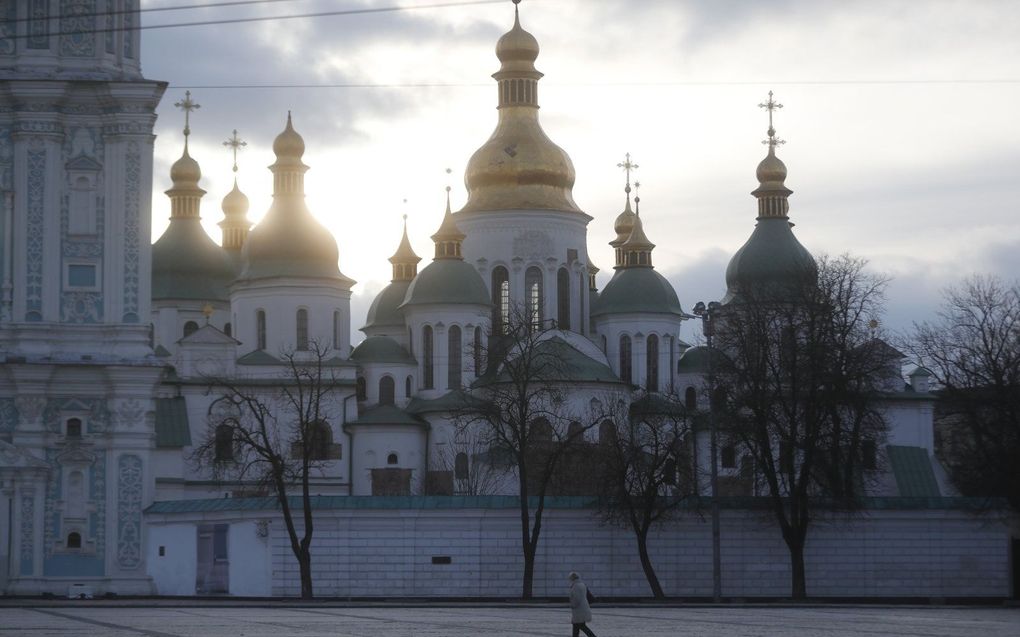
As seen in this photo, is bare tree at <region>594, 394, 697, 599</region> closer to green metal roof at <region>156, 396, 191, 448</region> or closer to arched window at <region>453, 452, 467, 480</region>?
green metal roof at <region>156, 396, 191, 448</region>

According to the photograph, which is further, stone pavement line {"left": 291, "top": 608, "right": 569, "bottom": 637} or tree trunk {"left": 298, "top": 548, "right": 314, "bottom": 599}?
tree trunk {"left": 298, "top": 548, "right": 314, "bottom": 599}

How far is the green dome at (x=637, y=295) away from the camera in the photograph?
91000 mm

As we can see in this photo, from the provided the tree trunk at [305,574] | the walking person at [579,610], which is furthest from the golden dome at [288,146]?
the walking person at [579,610]

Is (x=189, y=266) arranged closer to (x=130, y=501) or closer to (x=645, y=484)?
(x=130, y=501)

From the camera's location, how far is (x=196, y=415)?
80938 mm

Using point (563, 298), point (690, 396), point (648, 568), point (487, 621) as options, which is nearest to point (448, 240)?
point (563, 298)

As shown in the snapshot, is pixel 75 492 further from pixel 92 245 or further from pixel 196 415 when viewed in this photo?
pixel 196 415

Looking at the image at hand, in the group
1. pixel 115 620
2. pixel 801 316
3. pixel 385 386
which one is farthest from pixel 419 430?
pixel 115 620

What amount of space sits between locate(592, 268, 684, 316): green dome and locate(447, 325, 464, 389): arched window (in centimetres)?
836

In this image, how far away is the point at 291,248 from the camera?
8594 cm

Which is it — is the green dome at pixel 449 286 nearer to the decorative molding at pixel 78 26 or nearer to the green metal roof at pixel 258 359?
the green metal roof at pixel 258 359

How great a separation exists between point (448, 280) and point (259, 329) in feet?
26.1

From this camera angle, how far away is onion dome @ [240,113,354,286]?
8581 cm

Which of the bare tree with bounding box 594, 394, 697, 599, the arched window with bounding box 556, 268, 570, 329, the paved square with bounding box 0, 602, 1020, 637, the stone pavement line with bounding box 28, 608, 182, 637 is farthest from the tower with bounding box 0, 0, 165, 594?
the arched window with bounding box 556, 268, 570, 329
